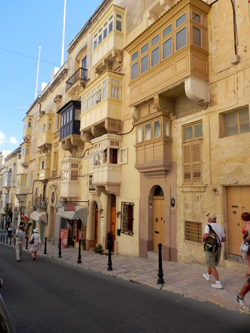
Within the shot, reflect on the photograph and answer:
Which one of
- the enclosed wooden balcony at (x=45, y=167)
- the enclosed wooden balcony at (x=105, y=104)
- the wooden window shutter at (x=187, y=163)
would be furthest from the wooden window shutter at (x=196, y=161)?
the enclosed wooden balcony at (x=45, y=167)

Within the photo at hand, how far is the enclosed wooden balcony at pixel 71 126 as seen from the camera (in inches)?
742

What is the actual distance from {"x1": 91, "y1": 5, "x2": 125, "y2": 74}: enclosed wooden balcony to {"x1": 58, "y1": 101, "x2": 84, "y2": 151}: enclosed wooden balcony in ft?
13.8

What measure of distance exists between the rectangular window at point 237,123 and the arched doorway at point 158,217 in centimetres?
414

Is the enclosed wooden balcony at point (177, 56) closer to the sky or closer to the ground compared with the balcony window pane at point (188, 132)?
closer to the sky

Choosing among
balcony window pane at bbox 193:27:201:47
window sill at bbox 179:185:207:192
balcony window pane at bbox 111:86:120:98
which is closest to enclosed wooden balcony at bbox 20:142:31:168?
balcony window pane at bbox 111:86:120:98

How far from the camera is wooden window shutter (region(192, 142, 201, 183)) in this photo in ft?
30.0

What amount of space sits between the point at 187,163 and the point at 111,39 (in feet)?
31.7

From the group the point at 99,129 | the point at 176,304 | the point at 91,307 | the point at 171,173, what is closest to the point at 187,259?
the point at 171,173

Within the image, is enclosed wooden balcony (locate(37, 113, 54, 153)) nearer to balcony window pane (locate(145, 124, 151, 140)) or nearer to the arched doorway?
balcony window pane (locate(145, 124, 151, 140))

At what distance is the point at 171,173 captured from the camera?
10.3 meters

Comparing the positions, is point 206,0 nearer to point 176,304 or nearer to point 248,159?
point 248,159

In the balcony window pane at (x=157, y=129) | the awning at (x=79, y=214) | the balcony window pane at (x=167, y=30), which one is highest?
the balcony window pane at (x=167, y=30)

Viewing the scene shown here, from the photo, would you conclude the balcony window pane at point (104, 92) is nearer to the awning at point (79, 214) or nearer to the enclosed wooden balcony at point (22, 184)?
the awning at point (79, 214)

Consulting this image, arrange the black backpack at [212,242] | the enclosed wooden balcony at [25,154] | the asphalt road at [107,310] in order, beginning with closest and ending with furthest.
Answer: the asphalt road at [107,310] → the black backpack at [212,242] → the enclosed wooden balcony at [25,154]
